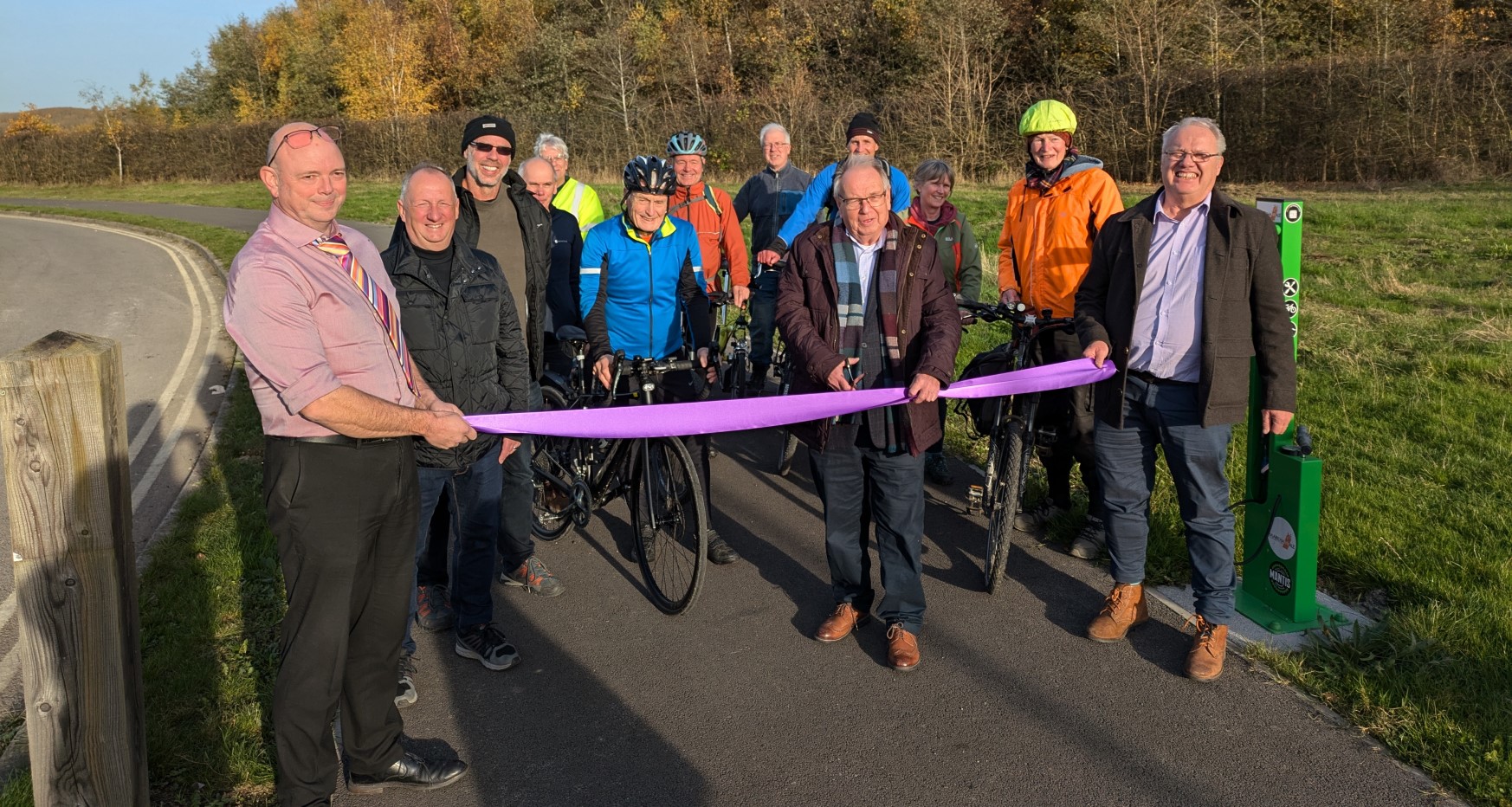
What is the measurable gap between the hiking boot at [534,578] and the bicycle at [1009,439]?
222cm

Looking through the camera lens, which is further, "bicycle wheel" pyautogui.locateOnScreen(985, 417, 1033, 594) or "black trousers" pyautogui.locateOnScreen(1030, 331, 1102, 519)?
"black trousers" pyautogui.locateOnScreen(1030, 331, 1102, 519)

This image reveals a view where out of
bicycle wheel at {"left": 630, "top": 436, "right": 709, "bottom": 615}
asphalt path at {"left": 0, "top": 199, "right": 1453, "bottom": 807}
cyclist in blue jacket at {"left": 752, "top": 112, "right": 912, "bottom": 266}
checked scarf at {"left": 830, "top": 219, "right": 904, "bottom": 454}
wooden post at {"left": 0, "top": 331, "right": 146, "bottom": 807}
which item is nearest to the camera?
wooden post at {"left": 0, "top": 331, "right": 146, "bottom": 807}

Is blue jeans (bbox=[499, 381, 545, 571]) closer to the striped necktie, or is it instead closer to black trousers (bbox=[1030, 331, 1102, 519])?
the striped necktie

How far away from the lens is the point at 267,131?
49.4 m

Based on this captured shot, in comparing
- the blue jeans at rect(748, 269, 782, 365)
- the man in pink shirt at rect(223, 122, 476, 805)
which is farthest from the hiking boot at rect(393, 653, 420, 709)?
the blue jeans at rect(748, 269, 782, 365)

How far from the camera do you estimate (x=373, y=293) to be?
348 cm

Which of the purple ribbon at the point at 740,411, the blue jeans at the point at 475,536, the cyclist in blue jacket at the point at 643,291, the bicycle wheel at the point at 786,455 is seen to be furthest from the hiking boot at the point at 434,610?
the bicycle wheel at the point at 786,455

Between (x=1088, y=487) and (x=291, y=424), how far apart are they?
14.5 feet

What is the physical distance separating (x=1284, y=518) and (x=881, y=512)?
1765 millimetres

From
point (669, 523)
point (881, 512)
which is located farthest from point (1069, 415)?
point (669, 523)

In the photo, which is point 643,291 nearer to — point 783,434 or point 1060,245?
point 1060,245

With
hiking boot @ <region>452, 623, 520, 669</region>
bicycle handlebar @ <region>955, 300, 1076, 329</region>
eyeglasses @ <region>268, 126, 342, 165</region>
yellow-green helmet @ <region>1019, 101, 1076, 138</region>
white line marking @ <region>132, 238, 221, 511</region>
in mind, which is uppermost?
yellow-green helmet @ <region>1019, 101, 1076, 138</region>

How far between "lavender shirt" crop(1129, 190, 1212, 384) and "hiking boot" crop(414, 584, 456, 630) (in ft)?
11.2

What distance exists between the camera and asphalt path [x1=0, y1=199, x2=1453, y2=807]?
3.79 meters
